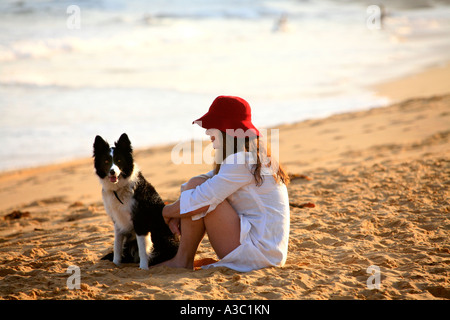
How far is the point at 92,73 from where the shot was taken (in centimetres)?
1634

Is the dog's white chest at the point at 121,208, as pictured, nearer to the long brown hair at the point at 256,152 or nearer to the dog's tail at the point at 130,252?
the dog's tail at the point at 130,252

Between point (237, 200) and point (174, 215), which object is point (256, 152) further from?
point (174, 215)

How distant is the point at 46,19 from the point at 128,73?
12.3 metres

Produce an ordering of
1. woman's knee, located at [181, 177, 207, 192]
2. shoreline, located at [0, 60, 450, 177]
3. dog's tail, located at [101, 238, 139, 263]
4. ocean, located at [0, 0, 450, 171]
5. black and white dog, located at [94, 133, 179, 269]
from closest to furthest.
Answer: woman's knee, located at [181, 177, 207, 192], black and white dog, located at [94, 133, 179, 269], dog's tail, located at [101, 238, 139, 263], ocean, located at [0, 0, 450, 171], shoreline, located at [0, 60, 450, 177]

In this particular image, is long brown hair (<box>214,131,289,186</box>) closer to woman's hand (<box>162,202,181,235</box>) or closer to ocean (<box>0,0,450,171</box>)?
woman's hand (<box>162,202,181,235</box>)

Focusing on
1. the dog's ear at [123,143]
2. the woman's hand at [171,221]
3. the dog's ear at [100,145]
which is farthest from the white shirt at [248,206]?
the dog's ear at [100,145]

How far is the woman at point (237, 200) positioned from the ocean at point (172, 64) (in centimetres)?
604

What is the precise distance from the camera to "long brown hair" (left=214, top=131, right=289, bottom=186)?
3747 mm

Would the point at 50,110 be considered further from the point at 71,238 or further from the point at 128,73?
the point at 71,238

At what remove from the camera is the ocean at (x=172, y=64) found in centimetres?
1091

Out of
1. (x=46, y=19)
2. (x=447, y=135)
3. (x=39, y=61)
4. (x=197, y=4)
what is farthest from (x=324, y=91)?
(x=197, y=4)

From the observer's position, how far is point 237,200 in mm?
3885

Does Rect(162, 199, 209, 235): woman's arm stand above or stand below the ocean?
below

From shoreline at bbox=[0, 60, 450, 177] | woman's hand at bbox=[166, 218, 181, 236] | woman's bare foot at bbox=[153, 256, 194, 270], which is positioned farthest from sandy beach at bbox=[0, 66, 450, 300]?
shoreline at bbox=[0, 60, 450, 177]
